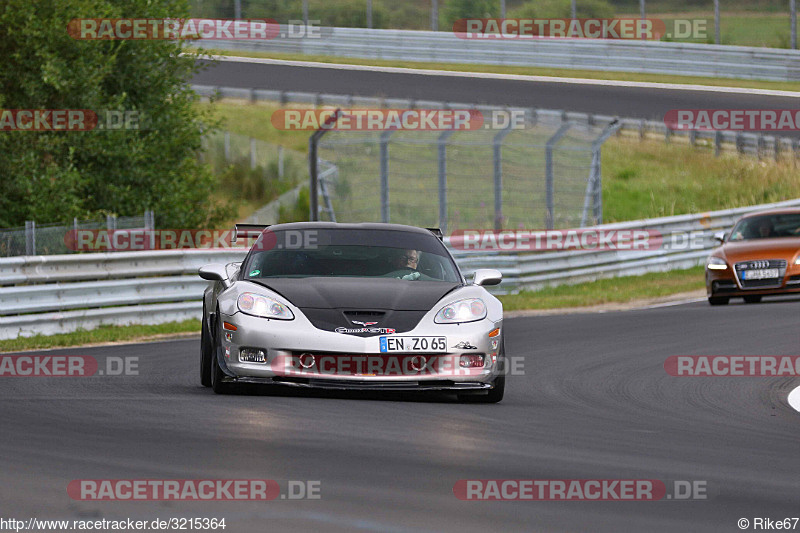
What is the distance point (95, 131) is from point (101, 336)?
8.60 metres

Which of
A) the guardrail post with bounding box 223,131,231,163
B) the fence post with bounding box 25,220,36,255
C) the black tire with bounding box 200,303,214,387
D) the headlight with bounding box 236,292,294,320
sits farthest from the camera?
the guardrail post with bounding box 223,131,231,163

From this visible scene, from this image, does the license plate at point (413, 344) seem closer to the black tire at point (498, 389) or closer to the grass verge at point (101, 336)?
the black tire at point (498, 389)

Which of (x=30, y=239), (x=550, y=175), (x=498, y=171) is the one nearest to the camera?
(x=30, y=239)

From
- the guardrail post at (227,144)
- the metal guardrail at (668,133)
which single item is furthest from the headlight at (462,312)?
the guardrail post at (227,144)

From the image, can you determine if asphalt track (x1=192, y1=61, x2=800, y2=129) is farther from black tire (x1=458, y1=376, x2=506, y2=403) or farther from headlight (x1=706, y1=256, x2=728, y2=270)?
black tire (x1=458, y1=376, x2=506, y2=403)

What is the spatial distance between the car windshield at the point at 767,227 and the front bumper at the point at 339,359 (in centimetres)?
1196

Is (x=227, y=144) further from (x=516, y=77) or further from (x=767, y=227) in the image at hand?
(x=767, y=227)

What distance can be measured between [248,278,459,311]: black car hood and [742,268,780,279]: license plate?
10.3 metres

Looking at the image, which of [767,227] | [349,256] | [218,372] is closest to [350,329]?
[218,372]

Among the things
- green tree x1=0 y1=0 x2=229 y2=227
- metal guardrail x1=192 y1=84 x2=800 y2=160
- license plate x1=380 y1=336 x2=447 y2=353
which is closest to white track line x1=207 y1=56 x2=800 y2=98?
metal guardrail x1=192 y1=84 x2=800 y2=160

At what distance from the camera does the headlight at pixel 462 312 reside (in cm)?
933

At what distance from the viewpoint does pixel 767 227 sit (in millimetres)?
20422

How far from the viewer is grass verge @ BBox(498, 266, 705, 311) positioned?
68.4ft

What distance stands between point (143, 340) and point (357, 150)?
1105cm
